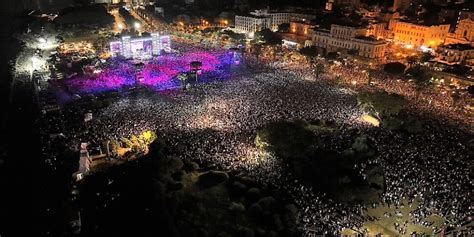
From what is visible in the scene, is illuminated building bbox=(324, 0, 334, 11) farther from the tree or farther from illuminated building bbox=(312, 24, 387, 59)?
the tree

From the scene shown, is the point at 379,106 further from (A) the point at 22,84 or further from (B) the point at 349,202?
(A) the point at 22,84

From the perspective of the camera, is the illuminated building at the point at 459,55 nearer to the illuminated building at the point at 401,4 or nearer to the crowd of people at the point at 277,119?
the crowd of people at the point at 277,119

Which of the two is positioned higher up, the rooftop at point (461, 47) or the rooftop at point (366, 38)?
the rooftop at point (461, 47)

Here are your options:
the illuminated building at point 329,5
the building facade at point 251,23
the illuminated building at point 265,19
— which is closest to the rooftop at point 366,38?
the illuminated building at point 265,19

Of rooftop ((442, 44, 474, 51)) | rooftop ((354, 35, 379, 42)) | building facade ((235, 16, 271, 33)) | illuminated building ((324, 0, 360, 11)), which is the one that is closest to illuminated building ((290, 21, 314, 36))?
building facade ((235, 16, 271, 33))

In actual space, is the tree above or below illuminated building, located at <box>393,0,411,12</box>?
below

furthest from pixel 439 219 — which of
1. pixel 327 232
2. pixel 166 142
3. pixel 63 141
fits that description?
pixel 63 141

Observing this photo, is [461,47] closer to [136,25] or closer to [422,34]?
[422,34]
